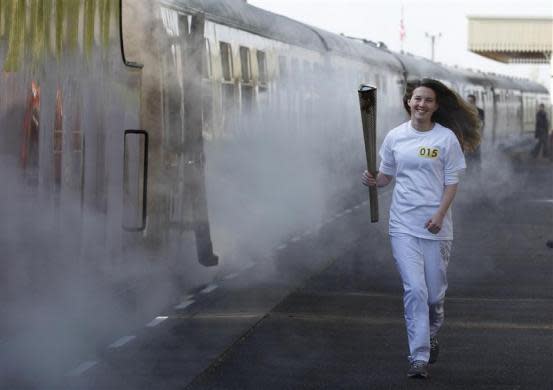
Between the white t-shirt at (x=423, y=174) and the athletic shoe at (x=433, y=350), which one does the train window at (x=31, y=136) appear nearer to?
the white t-shirt at (x=423, y=174)

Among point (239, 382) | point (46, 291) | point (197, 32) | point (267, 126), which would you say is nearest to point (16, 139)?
point (46, 291)

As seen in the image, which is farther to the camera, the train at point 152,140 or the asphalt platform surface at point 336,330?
the train at point 152,140

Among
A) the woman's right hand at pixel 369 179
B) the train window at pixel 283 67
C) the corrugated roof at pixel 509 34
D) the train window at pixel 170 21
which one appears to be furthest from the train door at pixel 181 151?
the corrugated roof at pixel 509 34

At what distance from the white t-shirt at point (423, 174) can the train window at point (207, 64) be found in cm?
532

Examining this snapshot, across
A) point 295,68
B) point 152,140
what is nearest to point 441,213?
point 152,140

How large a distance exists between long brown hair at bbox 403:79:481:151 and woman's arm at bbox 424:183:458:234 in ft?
1.03

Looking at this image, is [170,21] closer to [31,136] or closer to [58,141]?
[58,141]

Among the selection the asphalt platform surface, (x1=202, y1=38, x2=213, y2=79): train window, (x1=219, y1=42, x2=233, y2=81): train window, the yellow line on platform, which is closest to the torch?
the asphalt platform surface

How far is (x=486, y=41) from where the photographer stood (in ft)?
222


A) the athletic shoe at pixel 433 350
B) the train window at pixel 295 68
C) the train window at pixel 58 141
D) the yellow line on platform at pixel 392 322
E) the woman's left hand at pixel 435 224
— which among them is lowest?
the yellow line on platform at pixel 392 322

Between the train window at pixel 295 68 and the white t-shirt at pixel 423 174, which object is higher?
the train window at pixel 295 68

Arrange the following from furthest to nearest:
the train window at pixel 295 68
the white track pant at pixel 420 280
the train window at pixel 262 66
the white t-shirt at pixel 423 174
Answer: the train window at pixel 295 68, the train window at pixel 262 66, the white t-shirt at pixel 423 174, the white track pant at pixel 420 280

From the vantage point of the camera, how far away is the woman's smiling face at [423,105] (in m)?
7.57

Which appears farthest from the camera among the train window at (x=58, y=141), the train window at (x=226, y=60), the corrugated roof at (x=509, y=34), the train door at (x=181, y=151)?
the corrugated roof at (x=509, y=34)
